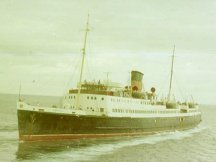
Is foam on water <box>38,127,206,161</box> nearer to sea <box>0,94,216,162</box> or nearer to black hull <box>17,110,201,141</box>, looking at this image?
sea <box>0,94,216,162</box>

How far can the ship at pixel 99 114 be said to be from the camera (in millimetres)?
31422

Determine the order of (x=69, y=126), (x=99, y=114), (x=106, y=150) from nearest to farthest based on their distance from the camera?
(x=106, y=150), (x=69, y=126), (x=99, y=114)

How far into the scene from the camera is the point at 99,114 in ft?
118

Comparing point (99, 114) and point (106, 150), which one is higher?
point (99, 114)

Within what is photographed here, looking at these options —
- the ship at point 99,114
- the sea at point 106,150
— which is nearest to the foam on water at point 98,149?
the sea at point 106,150

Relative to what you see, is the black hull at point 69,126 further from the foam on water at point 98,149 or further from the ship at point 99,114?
the foam on water at point 98,149

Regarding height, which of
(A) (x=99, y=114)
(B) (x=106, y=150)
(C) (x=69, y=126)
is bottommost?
(B) (x=106, y=150)

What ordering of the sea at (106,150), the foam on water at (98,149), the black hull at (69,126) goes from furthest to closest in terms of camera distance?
1. the black hull at (69,126)
2. the sea at (106,150)
3. the foam on water at (98,149)

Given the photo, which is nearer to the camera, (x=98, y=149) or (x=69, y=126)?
(x=98, y=149)

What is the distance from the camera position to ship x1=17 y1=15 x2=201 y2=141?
103 feet

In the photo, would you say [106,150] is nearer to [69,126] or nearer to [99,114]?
[69,126]

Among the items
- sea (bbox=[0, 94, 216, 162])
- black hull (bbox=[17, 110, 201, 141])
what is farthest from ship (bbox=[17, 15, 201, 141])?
sea (bbox=[0, 94, 216, 162])

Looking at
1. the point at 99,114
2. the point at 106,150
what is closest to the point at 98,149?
the point at 106,150

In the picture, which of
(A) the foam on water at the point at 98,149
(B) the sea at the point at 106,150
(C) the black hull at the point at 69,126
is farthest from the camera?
(C) the black hull at the point at 69,126
